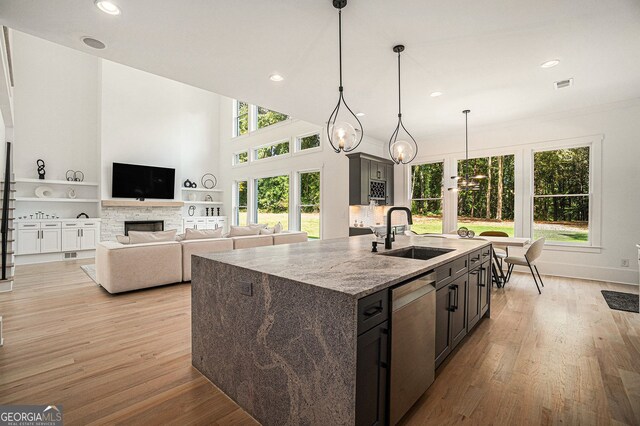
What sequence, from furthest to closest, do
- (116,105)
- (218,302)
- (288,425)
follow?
1. (116,105)
2. (218,302)
3. (288,425)

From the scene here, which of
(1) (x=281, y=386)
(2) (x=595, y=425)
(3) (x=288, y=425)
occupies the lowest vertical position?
(2) (x=595, y=425)

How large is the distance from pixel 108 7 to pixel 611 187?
7283 mm

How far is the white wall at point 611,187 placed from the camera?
4789mm

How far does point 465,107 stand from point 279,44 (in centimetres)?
351

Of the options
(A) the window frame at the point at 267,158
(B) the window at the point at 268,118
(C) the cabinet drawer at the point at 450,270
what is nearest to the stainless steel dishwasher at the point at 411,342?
(C) the cabinet drawer at the point at 450,270

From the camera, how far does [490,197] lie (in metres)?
6.29

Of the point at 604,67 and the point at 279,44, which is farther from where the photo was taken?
the point at 604,67

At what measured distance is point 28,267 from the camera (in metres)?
5.98

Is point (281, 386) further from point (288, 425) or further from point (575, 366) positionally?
point (575, 366)

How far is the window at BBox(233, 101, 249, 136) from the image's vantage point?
10289mm

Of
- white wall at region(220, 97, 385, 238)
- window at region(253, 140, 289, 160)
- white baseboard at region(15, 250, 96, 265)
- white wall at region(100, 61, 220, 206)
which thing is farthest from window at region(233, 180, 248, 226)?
white baseboard at region(15, 250, 96, 265)

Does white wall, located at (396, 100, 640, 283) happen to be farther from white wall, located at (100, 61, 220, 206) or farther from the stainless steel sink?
white wall, located at (100, 61, 220, 206)

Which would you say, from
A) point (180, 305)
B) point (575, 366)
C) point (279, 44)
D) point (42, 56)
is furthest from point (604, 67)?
point (42, 56)

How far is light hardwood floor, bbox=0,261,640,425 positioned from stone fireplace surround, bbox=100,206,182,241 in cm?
423
